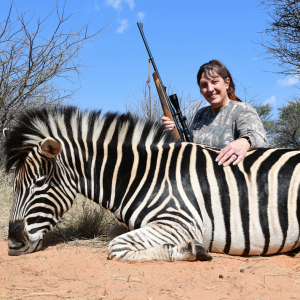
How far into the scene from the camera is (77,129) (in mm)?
3494

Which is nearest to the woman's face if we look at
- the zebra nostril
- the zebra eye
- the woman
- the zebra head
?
the woman

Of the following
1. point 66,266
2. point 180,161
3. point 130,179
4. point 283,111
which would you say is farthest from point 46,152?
point 283,111

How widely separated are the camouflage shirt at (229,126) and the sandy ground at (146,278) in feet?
4.54

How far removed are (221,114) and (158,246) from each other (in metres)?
2.24

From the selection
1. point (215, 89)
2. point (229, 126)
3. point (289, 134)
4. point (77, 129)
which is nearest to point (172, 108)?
point (215, 89)

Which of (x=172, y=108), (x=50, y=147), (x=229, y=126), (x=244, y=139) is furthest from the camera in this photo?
(x=172, y=108)

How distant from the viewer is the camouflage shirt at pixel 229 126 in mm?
3664

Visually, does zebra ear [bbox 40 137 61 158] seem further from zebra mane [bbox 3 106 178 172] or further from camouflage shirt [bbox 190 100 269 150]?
camouflage shirt [bbox 190 100 269 150]

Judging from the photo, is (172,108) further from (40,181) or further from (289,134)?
(289,134)

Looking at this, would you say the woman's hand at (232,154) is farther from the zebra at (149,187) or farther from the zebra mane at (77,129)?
the zebra mane at (77,129)

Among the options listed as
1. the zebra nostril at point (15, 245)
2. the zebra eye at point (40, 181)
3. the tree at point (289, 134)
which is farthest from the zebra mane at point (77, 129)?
the tree at point (289, 134)

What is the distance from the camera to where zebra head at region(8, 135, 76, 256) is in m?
3.17

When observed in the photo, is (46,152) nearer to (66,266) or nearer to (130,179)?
(130,179)

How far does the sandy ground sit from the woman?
1.63 meters
